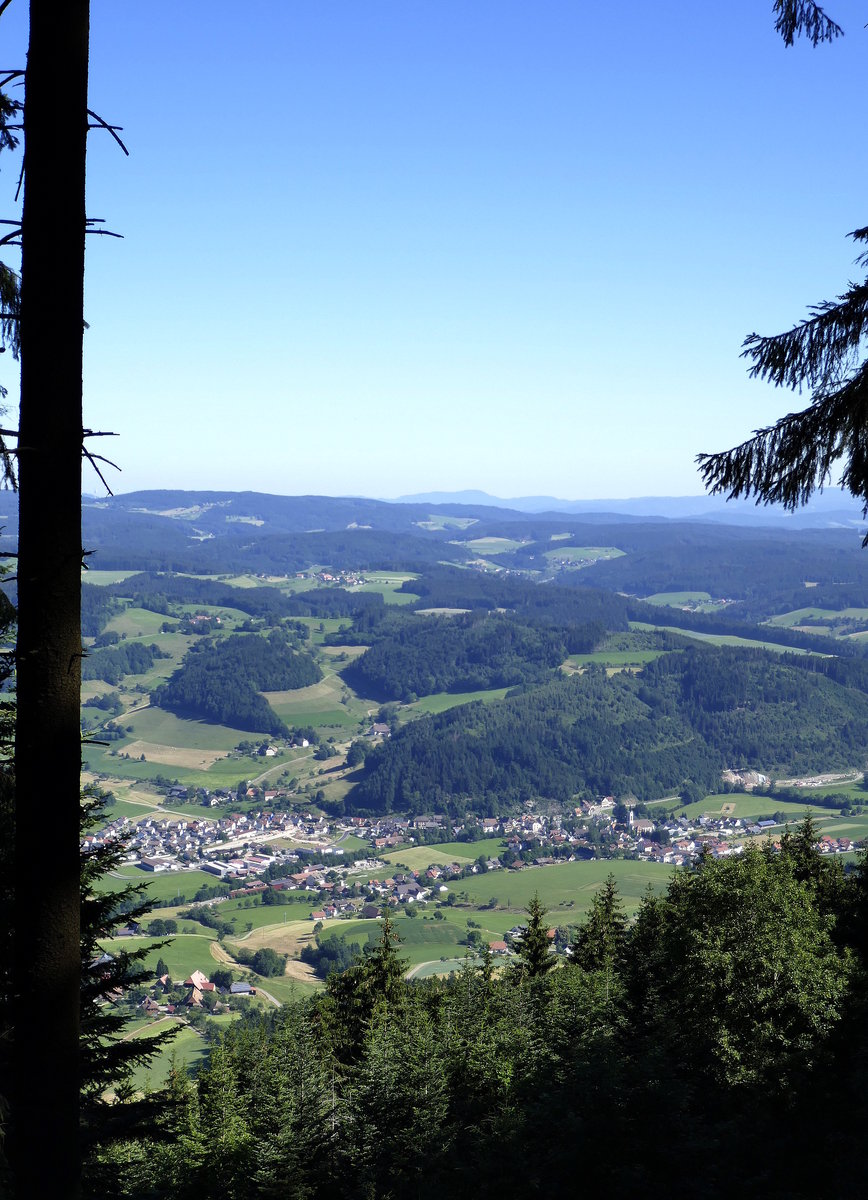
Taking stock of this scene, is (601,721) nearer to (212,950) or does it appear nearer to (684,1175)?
(212,950)

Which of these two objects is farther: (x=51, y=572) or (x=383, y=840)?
(x=383, y=840)

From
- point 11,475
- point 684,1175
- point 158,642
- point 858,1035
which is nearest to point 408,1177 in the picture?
point 684,1175

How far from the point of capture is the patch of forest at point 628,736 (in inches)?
5157

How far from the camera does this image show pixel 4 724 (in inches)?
364

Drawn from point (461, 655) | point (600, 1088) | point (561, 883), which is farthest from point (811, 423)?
point (461, 655)

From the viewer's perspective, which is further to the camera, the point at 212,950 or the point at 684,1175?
the point at 212,950

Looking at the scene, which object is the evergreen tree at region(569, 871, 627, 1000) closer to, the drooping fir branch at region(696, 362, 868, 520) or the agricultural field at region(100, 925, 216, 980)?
the drooping fir branch at region(696, 362, 868, 520)

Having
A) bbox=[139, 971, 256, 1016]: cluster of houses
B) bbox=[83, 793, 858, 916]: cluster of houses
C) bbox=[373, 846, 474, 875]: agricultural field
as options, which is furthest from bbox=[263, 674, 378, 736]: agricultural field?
bbox=[139, 971, 256, 1016]: cluster of houses

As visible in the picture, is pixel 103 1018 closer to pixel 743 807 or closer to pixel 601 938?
pixel 601 938

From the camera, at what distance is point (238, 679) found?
513 feet

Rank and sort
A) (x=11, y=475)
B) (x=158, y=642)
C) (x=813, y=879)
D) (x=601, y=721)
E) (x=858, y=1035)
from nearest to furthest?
1. (x=11, y=475)
2. (x=858, y=1035)
3. (x=813, y=879)
4. (x=601, y=721)
5. (x=158, y=642)

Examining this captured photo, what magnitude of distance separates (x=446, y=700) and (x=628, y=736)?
117ft

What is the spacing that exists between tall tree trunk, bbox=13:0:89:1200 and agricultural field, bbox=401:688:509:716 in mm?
155414

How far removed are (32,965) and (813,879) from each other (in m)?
20.2
